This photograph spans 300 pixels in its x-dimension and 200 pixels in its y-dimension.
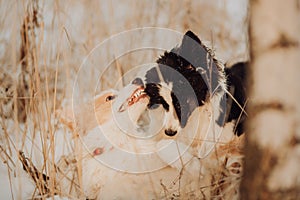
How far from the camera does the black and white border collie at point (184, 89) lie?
121 centimetres

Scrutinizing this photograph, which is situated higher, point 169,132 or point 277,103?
point 169,132

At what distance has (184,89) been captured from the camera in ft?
3.99

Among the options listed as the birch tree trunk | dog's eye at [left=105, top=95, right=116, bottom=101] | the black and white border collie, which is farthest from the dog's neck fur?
the birch tree trunk

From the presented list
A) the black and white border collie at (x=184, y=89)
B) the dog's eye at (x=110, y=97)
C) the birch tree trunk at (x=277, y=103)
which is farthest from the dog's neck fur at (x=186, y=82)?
the birch tree trunk at (x=277, y=103)

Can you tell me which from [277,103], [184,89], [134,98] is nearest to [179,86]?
[184,89]

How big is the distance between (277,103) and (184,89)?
0.59 meters

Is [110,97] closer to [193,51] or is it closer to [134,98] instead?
[134,98]

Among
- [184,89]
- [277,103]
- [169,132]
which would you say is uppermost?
[184,89]

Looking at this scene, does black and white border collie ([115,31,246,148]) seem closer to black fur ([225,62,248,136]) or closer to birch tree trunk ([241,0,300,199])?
black fur ([225,62,248,136])

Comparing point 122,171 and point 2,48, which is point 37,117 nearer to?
→ point 122,171

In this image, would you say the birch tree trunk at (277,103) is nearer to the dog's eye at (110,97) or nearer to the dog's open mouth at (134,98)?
the dog's open mouth at (134,98)

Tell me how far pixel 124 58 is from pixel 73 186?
0.68m

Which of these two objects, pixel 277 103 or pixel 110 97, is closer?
pixel 277 103

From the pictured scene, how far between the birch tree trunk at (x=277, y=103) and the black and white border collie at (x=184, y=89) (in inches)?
21.0
